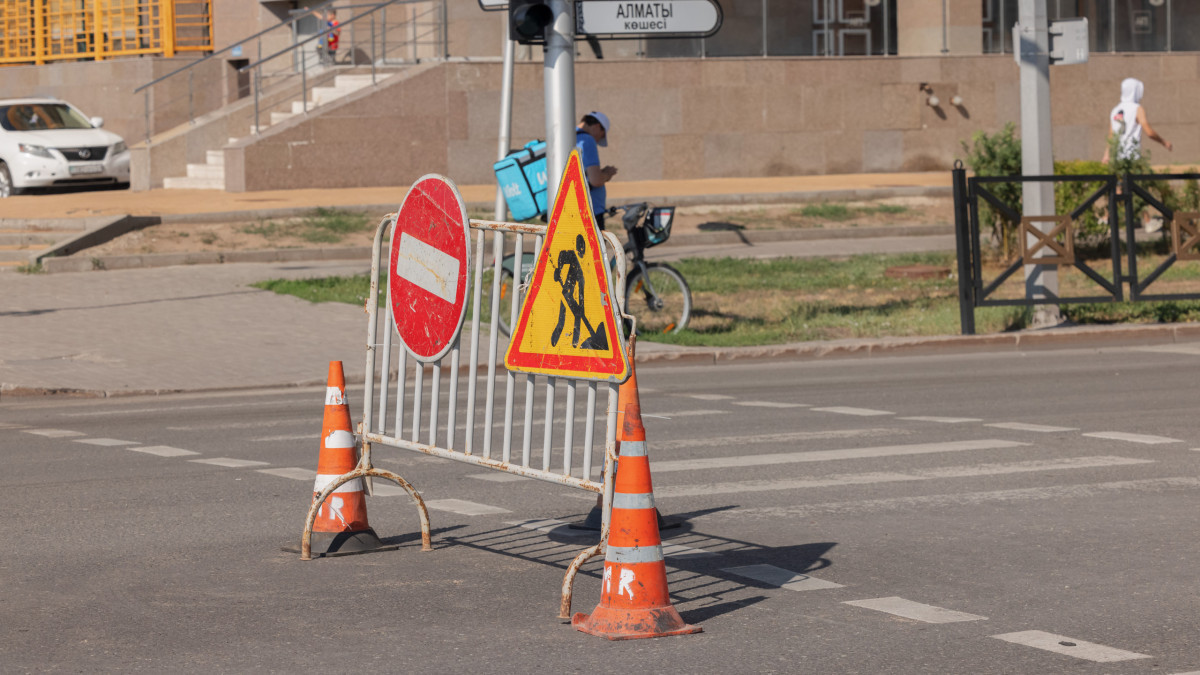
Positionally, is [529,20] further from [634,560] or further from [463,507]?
[634,560]

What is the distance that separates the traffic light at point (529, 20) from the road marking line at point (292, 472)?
2.76 meters

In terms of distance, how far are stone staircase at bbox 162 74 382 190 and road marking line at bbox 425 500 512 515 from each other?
22655 millimetres

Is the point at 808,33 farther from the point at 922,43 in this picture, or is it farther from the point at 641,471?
the point at 641,471

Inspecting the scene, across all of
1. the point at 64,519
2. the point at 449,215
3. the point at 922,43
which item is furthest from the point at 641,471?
the point at 922,43

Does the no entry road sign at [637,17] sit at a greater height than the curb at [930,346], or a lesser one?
greater

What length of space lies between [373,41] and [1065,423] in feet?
73.9

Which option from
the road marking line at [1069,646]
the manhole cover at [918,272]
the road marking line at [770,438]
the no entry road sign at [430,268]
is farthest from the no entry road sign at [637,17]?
the manhole cover at [918,272]

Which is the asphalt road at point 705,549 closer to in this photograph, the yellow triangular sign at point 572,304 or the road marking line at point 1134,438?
the road marking line at point 1134,438

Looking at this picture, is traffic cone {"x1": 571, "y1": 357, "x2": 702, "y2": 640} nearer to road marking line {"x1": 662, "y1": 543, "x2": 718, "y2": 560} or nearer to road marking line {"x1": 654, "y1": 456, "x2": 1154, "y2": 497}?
road marking line {"x1": 662, "y1": 543, "x2": 718, "y2": 560}

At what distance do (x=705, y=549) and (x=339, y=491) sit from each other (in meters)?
1.61

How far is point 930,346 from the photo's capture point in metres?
15.6

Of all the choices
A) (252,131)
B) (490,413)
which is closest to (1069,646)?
(490,413)

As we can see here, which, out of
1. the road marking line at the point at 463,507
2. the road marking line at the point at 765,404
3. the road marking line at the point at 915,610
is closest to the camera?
the road marking line at the point at 915,610

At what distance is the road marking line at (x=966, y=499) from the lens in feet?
26.2
